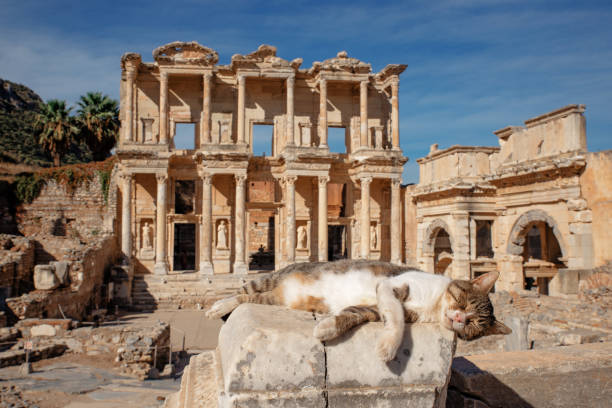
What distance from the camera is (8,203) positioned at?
28234 millimetres

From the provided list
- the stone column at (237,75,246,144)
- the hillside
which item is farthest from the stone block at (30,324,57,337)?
the hillside

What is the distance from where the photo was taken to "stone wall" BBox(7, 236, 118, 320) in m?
14.3

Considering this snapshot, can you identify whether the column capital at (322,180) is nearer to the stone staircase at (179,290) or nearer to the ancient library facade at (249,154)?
the ancient library facade at (249,154)

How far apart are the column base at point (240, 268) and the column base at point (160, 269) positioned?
3307mm

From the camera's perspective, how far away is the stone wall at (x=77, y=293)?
46.9 feet

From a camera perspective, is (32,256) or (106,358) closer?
(106,358)

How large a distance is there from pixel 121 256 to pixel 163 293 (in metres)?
3.70

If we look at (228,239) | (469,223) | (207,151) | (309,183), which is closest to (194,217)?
(228,239)

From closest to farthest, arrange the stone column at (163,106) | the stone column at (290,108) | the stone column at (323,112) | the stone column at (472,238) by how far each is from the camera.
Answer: the stone column at (472,238) < the stone column at (163,106) < the stone column at (290,108) < the stone column at (323,112)

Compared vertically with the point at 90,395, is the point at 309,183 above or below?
above

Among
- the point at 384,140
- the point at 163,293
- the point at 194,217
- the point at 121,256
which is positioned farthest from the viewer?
the point at 384,140

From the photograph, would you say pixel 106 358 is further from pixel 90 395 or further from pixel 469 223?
pixel 469 223

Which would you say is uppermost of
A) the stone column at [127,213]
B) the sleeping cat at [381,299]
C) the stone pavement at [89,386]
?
the stone column at [127,213]

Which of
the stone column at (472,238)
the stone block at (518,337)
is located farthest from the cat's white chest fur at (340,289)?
the stone column at (472,238)
